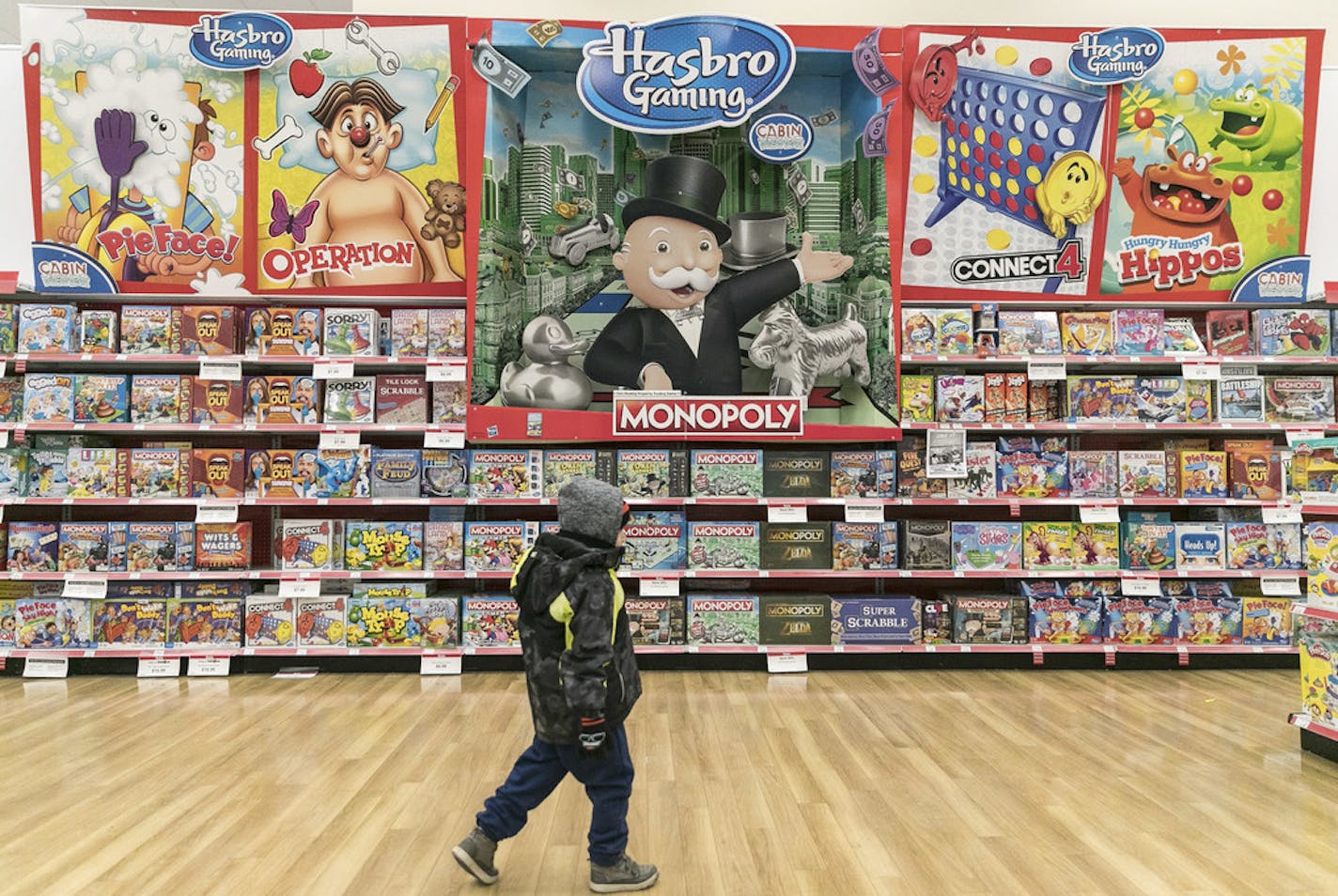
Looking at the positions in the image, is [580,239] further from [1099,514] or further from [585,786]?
[585,786]

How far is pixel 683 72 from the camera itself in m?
4.94

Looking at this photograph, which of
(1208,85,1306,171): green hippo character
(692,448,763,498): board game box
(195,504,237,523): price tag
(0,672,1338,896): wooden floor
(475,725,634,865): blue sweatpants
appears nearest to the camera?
(475,725,634,865): blue sweatpants

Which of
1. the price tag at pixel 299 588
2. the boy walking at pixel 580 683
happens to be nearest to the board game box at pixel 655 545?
the price tag at pixel 299 588

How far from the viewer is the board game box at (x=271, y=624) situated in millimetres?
5016

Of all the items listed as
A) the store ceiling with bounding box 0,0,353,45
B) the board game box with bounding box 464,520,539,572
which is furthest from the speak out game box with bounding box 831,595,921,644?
the store ceiling with bounding box 0,0,353,45

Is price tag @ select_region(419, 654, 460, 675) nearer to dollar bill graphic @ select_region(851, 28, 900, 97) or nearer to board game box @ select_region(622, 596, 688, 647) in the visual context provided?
board game box @ select_region(622, 596, 688, 647)

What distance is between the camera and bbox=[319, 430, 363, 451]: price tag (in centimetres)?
503

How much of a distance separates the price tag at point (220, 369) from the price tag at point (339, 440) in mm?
612

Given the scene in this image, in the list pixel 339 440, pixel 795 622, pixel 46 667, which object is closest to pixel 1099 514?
pixel 795 622

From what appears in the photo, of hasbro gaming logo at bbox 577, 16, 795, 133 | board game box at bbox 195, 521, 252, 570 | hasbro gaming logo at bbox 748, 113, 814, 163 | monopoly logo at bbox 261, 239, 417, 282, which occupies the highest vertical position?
hasbro gaming logo at bbox 577, 16, 795, 133

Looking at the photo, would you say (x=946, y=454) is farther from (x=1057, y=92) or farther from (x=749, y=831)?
(x=749, y=831)

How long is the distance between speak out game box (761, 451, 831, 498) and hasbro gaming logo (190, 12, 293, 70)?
146 inches

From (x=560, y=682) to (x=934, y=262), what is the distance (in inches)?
154

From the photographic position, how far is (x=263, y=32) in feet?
16.4
